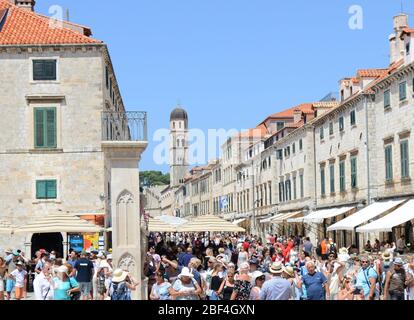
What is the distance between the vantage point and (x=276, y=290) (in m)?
10.2

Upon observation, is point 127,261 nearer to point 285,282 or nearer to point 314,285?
point 314,285

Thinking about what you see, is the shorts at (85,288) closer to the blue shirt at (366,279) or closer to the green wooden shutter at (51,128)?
the blue shirt at (366,279)

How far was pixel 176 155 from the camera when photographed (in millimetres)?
180000

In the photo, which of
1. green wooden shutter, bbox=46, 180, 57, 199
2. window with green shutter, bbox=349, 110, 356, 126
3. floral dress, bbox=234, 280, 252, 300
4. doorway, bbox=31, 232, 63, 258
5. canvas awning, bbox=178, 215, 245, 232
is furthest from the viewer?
window with green shutter, bbox=349, 110, 356, 126

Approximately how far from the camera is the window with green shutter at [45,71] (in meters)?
35.5

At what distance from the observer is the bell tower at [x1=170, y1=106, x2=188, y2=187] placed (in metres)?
174

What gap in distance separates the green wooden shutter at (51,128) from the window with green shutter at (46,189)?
1675 mm

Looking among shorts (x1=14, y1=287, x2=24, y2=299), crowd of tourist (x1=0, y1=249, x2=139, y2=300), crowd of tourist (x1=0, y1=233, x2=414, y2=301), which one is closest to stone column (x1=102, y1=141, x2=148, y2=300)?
crowd of tourist (x1=0, y1=249, x2=139, y2=300)

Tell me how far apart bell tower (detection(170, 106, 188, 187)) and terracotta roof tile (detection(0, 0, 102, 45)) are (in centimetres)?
13141

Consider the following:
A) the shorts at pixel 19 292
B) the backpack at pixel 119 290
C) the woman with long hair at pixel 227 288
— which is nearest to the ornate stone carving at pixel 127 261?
the shorts at pixel 19 292

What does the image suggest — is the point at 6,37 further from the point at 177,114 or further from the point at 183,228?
the point at 177,114

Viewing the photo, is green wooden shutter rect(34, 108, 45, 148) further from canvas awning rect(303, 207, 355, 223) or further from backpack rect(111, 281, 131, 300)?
backpack rect(111, 281, 131, 300)

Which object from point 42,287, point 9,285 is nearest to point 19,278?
point 9,285
